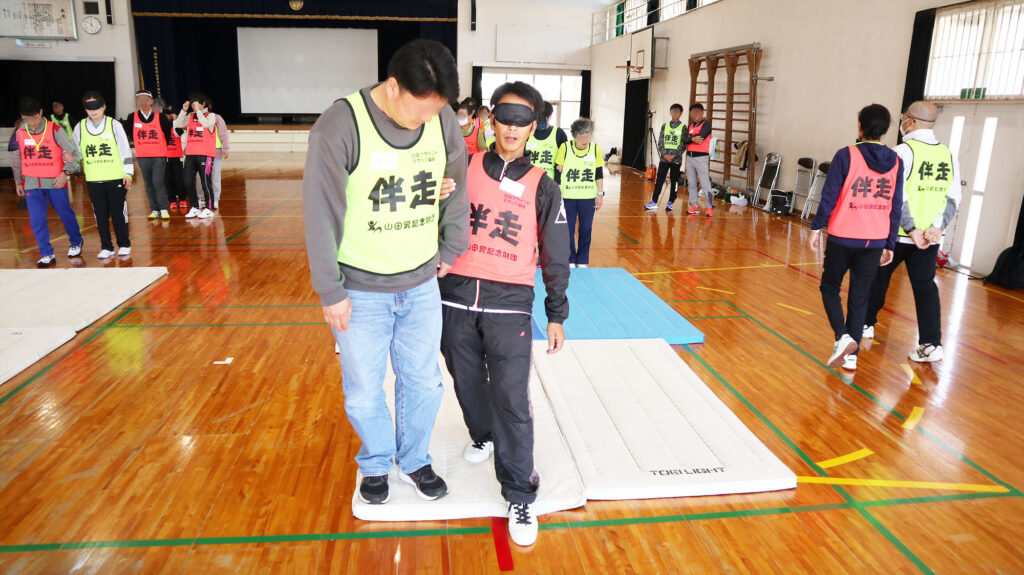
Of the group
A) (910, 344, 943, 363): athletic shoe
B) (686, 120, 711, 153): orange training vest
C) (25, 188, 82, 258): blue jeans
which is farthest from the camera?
(686, 120, 711, 153): orange training vest

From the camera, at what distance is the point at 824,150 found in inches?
352

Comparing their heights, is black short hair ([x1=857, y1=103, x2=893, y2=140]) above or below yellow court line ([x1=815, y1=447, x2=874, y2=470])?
above

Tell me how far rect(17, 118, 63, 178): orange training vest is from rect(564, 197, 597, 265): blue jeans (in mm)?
4540

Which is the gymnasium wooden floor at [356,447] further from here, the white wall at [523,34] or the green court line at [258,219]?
the white wall at [523,34]

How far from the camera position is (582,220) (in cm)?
593

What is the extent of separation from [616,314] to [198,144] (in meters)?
6.53

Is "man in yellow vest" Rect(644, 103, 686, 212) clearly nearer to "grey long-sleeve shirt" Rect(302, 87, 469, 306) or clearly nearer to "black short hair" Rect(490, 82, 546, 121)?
"black short hair" Rect(490, 82, 546, 121)

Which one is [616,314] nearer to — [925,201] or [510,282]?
[925,201]

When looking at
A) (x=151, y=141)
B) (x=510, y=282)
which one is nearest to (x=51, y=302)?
(x=151, y=141)

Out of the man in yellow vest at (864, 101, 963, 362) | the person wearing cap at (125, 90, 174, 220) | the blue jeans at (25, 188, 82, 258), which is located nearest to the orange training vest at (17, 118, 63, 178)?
the blue jeans at (25, 188, 82, 258)

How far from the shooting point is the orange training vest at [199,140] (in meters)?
8.48

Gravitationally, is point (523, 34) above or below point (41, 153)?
above

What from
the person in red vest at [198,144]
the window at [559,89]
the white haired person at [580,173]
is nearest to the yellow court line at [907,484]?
the white haired person at [580,173]

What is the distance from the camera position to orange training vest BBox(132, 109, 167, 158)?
7.86 m
